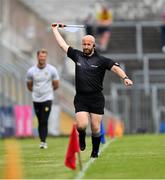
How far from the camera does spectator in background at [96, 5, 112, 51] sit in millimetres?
38375

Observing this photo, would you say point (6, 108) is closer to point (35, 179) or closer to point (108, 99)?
point (108, 99)

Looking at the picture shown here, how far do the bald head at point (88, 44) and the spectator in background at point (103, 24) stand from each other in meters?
23.0

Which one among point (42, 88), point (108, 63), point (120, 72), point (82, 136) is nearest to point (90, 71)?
point (108, 63)

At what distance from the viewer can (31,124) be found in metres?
29.6

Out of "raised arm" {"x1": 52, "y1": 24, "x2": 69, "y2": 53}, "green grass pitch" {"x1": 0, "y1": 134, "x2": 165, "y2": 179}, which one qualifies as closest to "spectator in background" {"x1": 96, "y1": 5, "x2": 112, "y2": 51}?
"green grass pitch" {"x1": 0, "y1": 134, "x2": 165, "y2": 179}

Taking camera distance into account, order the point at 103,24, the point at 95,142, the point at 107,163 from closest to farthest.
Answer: the point at 107,163, the point at 95,142, the point at 103,24

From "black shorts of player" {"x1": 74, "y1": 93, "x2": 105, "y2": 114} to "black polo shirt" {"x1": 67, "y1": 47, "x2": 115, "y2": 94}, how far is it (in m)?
0.08

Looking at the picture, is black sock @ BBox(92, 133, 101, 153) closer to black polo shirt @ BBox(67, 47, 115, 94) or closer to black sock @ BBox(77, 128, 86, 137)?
black sock @ BBox(77, 128, 86, 137)

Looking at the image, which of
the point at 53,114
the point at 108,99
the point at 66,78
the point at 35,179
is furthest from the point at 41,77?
the point at 66,78

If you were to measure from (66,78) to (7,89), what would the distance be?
8.71 meters

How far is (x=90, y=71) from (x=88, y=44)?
0.48 metres

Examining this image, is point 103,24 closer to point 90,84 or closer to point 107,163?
point 90,84

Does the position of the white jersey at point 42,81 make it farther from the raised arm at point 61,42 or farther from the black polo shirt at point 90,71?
the black polo shirt at point 90,71

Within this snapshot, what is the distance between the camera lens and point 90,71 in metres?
15.3
